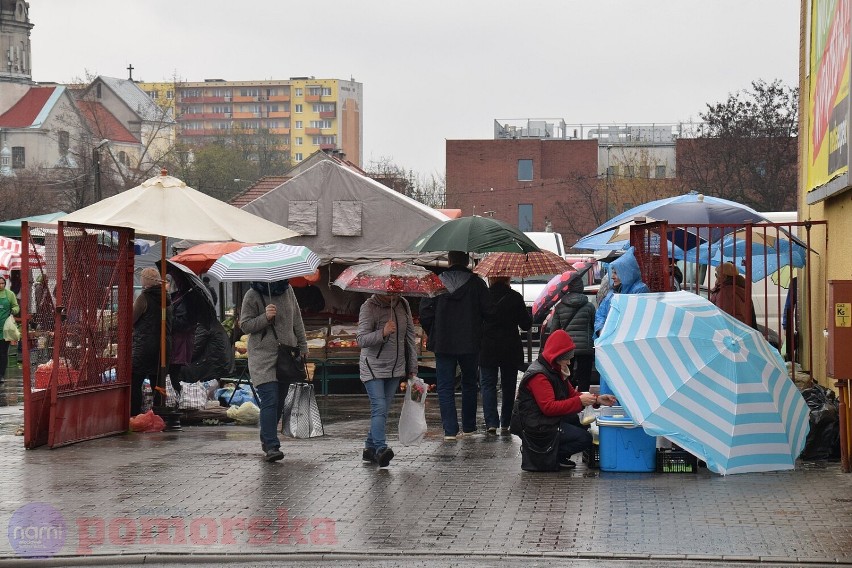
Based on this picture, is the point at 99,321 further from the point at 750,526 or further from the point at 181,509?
the point at 750,526

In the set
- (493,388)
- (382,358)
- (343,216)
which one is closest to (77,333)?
(382,358)

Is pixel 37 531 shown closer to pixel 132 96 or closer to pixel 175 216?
pixel 175 216

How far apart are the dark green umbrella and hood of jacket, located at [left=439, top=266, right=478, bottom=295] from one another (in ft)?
0.75

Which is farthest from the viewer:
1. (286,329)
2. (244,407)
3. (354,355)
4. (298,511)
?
(354,355)

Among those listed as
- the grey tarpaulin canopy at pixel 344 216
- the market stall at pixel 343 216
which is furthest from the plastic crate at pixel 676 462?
the grey tarpaulin canopy at pixel 344 216

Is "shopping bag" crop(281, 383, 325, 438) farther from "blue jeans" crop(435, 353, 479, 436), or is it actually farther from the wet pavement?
"blue jeans" crop(435, 353, 479, 436)

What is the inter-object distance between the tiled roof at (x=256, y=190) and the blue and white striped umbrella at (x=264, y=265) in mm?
10100

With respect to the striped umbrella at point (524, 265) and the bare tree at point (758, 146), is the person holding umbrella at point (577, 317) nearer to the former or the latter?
the striped umbrella at point (524, 265)

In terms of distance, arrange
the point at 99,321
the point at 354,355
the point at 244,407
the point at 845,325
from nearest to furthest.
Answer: the point at 845,325, the point at 99,321, the point at 244,407, the point at 354,355

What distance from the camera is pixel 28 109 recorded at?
122125 mm

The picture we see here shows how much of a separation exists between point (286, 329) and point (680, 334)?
3.56m

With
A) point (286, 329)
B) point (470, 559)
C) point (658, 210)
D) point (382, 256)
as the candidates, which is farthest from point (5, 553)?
point (382, 256)

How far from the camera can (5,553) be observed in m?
7.76

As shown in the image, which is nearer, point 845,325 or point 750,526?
point 750,526
